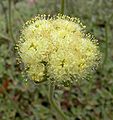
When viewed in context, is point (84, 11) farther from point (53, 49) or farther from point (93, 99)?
point (53, 49)

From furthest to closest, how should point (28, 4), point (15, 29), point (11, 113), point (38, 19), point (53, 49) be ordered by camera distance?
point (28, 4) < point (15, 29) < point (11, 113) < point (38, 19) < point (53, 49)

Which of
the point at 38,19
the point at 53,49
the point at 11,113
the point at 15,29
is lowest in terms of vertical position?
the point at 11,113

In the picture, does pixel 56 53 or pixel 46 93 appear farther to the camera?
pixel 46 93

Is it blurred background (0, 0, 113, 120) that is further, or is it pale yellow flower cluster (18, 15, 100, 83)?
blurred background (0, 0, 113, 120)

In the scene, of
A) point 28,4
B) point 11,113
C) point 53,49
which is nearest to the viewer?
point 53,49

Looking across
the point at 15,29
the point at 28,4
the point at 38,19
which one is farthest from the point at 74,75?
the point at 28,4

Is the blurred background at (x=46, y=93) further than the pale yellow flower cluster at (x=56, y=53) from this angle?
Yes

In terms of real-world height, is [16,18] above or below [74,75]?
above

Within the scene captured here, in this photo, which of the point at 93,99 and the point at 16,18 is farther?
the point at 16,18
